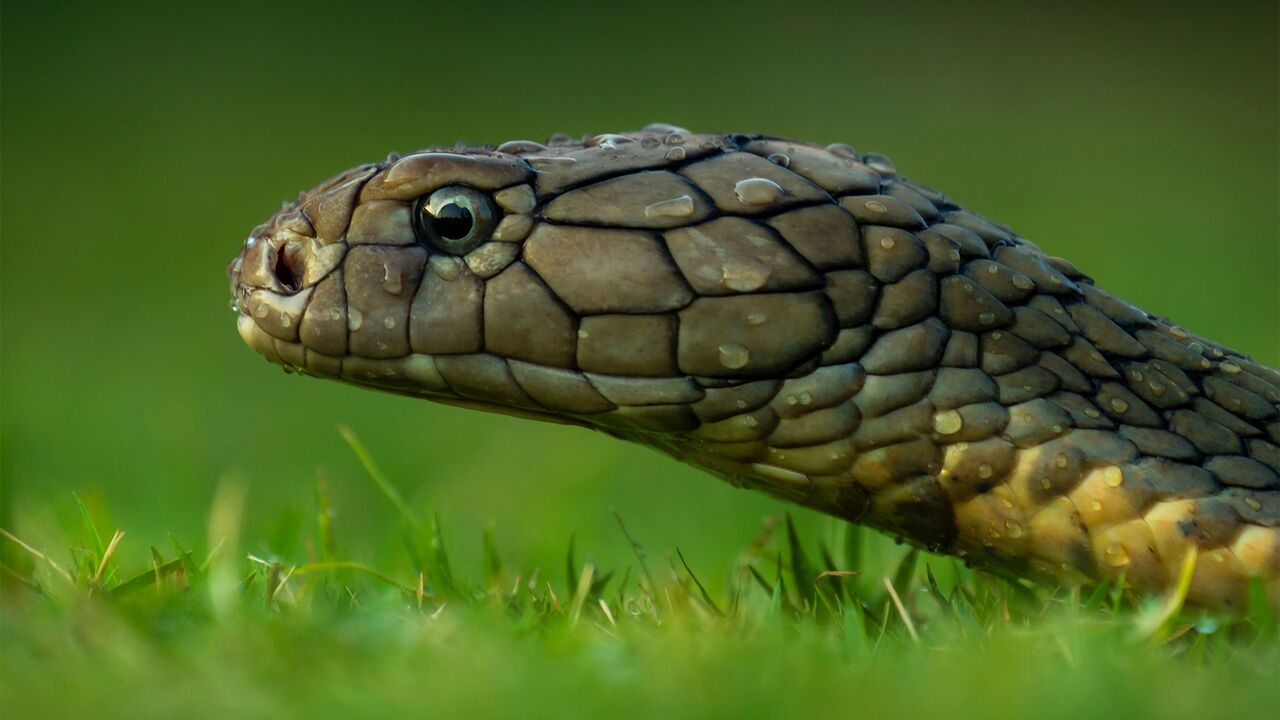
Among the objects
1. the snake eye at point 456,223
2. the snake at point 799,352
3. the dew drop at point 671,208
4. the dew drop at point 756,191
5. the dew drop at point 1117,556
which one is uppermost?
the dew drop at point 756,191

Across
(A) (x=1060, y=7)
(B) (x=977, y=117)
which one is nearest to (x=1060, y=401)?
(B) (x=977, y=117)

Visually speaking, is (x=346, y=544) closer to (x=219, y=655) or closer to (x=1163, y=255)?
(x=219, y=655)

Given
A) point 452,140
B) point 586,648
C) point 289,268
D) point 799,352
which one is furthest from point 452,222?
point 452,140

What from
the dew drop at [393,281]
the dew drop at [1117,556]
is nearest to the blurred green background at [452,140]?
the dew drop at [393,281]

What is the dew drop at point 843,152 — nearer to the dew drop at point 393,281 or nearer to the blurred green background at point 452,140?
the dew drop at point 393,281

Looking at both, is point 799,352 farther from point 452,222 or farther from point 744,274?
point 452,222

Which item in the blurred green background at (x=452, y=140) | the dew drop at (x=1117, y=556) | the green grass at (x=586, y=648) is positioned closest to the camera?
the green grass at (x=586, y=648)
